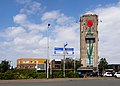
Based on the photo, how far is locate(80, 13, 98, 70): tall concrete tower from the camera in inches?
5748

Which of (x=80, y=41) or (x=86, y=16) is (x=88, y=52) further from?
(x=86, y=16)

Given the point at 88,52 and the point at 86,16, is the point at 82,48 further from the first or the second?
the point at 86,16

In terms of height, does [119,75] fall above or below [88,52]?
below

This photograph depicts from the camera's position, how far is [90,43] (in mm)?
146500

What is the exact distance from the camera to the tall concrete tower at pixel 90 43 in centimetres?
14600

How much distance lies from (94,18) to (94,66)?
2478 cm

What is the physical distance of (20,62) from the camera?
198 meters

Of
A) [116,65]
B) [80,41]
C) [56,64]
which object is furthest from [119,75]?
[116,65]

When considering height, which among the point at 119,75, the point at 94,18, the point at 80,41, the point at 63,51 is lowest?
the point at 119,75

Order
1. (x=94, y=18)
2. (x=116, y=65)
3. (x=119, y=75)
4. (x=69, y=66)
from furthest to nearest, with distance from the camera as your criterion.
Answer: (x=116, y=65)
(x=94, y=18)
(x=69, y=66)
(x=119, y=75)

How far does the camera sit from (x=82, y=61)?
14750 cm

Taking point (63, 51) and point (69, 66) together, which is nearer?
point (63, 51)

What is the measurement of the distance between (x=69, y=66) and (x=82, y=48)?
2021cm

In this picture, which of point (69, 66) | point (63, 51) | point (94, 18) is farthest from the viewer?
point (94, 18)
